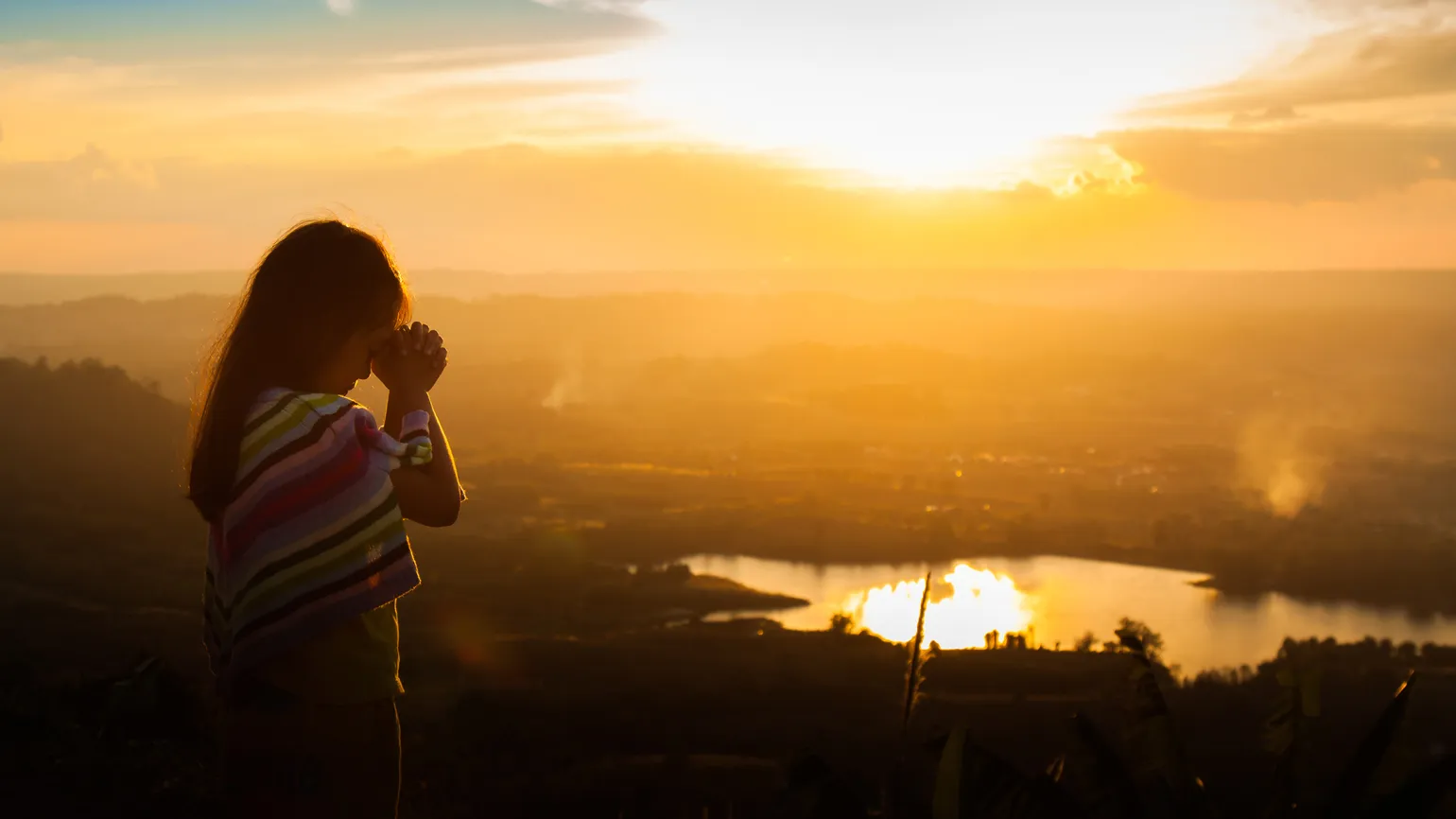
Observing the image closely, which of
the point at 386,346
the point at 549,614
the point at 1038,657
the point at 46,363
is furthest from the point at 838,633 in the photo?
the point at 46,363

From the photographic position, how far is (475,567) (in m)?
99.1

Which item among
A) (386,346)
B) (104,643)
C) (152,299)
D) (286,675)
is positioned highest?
(152,299)

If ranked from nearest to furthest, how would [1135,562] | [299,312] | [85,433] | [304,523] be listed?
[304,523], [299,312], [85,433], [1135,562]

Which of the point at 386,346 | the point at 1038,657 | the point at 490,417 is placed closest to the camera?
the point at 386,346

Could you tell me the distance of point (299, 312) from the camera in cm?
296

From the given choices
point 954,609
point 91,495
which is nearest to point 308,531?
point 954,609

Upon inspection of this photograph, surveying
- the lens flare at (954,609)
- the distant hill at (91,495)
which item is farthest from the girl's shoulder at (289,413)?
the distant hill at (91,495)

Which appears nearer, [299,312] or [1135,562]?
[299,312]

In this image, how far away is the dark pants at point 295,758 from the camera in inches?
111

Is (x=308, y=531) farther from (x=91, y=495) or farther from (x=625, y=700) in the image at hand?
(x=91, y=495)

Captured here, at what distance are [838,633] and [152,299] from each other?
103326 millimetres

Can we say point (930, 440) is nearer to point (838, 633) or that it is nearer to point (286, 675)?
point (838, 633)

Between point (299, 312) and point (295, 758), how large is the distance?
1066mm

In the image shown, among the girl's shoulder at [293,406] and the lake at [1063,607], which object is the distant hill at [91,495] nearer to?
the lake at [1063,607]
